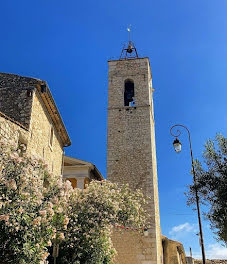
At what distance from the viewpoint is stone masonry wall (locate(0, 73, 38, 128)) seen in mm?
10109

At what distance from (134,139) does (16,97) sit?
40.2 feet

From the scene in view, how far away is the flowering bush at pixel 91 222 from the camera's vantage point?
10.3m

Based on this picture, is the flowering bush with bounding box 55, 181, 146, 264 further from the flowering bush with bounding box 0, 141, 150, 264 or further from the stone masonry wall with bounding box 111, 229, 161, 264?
the stone masonry wall with bounding box 111, 229, 161, 264

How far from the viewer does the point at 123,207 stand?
38.0 feet

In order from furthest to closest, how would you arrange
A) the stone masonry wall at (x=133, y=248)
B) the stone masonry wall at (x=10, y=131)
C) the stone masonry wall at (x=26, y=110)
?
the stone masonry wall at (x=133, y=248) < the stone masonry wall at (x=26, y=110) < the stone masonry wall at (x=10, y=131)

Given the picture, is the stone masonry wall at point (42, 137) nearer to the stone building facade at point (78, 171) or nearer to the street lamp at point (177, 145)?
the street lamp at point (177, 145)

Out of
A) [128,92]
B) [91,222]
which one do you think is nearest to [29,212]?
[91,222]

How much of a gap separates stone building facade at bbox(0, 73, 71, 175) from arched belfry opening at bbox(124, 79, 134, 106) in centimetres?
1186

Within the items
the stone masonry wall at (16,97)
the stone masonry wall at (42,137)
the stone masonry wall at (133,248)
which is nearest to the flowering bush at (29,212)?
the stone masonry wall at (42,137)

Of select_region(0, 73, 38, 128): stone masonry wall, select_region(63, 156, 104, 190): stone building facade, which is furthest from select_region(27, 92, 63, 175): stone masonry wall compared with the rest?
select_region(63, 156, 104, 190): stone building facade

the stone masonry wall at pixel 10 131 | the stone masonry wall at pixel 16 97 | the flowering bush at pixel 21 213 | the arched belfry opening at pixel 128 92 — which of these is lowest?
the flowering bush at pixel 21 213

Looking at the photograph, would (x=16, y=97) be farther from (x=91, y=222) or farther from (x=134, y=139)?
(x=134, y=139)

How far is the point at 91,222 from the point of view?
10.3 metres

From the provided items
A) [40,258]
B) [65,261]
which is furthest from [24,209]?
[65,261]
